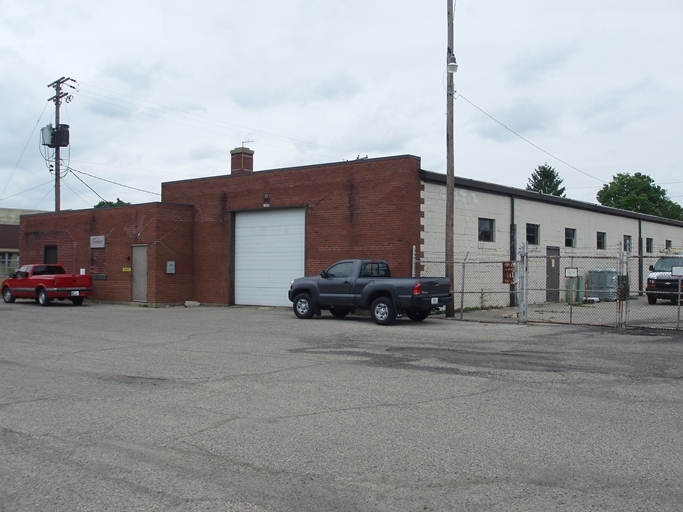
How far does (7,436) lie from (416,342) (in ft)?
30.7

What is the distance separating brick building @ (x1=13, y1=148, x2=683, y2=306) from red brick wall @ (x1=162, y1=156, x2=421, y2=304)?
1.4 inches

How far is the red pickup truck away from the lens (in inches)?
1073

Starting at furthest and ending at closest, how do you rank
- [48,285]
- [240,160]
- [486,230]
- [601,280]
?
[601,280], [240,160], [48,285], [486,230]

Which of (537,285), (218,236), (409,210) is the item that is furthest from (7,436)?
(537,285)

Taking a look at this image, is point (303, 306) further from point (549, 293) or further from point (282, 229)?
point (549, 293)

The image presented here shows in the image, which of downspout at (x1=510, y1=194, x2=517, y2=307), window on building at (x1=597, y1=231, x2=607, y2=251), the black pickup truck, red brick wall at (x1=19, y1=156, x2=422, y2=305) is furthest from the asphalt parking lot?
window on building at (x1=597, y1=231, x2=607, y2=251)

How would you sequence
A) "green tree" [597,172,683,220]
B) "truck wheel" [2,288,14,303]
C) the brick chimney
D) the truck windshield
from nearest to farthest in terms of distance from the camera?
1. the truck windshield
2. the brick chimney
3. "truck wheel" [2,288,14,303]
4. "green tree" [597,172,683,220]

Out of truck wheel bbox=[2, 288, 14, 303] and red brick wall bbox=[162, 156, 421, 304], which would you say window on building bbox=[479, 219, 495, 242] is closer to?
red brick wall bbox=[162, 156, 421, 304]

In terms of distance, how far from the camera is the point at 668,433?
6.86 meters

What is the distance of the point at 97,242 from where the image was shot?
97.4 ft

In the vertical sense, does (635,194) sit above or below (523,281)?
above

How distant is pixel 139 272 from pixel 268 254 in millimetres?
5878

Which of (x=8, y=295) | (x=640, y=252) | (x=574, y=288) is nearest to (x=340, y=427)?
(x=574, y=288)

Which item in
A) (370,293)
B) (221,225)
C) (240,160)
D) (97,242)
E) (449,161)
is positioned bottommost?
(370,293)
